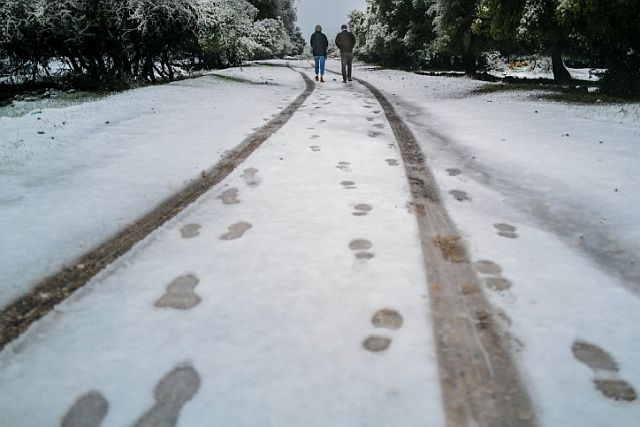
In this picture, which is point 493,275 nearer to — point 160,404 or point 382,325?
point 382,325

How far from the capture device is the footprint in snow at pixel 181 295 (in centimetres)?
205

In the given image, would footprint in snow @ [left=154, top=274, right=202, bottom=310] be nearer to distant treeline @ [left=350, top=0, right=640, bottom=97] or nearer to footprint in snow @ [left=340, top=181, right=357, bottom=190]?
footprint in snow @ [left=340, top=181, right=357, bottom=190]

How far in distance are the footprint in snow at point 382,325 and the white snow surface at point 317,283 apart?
0.10 ft

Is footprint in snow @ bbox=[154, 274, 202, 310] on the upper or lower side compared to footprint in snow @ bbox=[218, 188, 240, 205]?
lower

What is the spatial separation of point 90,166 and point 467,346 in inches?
159

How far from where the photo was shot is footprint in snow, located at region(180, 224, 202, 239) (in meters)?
2.79

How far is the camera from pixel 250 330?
1862 mm

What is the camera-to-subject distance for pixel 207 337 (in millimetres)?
1819

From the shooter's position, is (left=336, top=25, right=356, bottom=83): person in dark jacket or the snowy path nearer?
the snowy path

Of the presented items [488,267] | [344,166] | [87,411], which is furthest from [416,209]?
[87,411]

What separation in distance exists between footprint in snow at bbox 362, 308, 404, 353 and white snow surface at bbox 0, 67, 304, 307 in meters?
1.86

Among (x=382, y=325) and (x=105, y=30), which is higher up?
(x=105, y=30)

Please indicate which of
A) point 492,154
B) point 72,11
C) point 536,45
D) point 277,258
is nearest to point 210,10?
point 72,11

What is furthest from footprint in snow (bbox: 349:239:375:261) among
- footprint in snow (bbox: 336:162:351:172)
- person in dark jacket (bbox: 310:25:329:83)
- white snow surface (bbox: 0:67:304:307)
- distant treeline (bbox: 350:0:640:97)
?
person in dark jacket (bbox: 310:25:329:83)
